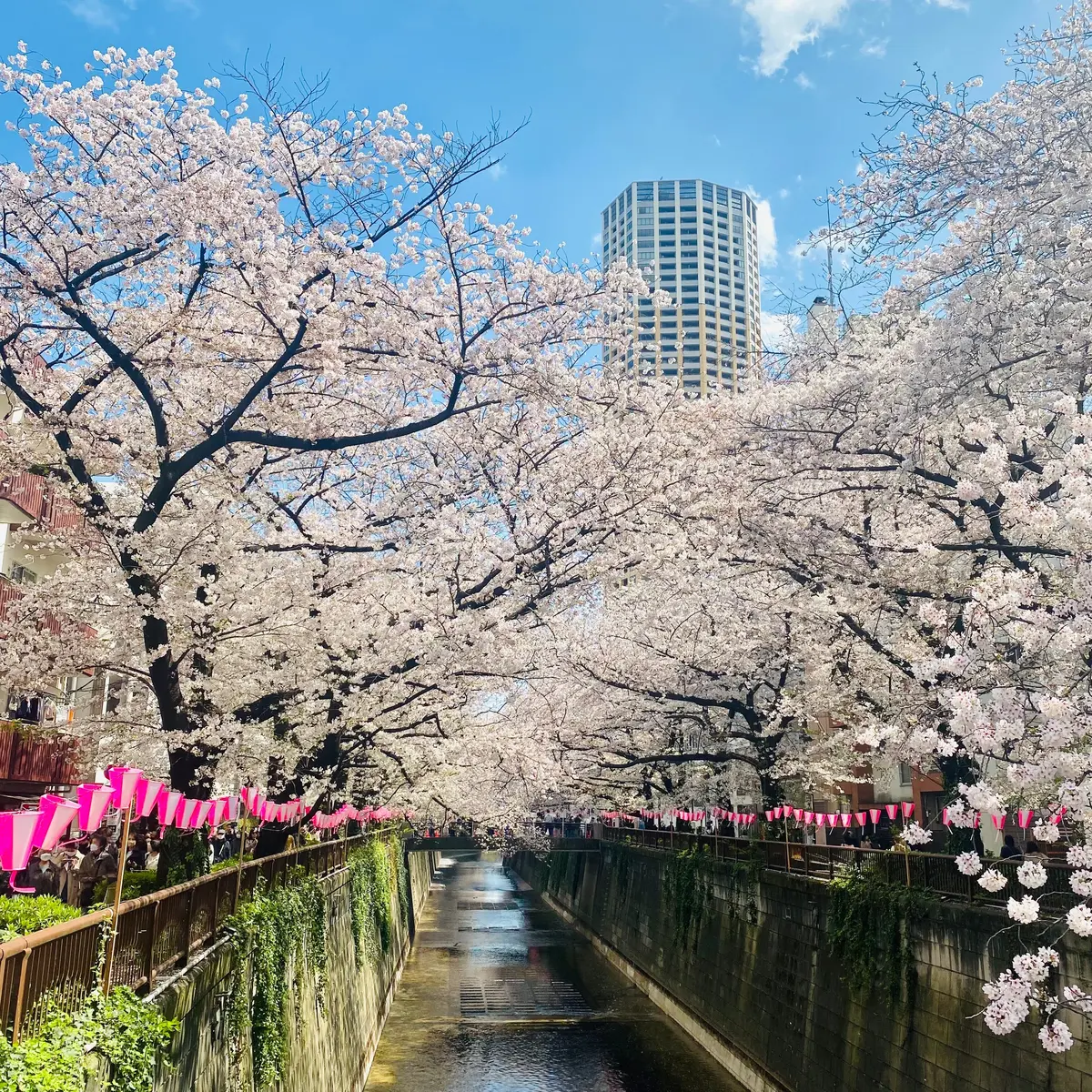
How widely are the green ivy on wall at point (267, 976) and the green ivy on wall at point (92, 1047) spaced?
3588 mm

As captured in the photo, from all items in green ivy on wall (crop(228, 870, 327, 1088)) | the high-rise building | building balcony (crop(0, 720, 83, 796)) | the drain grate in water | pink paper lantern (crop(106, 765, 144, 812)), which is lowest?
the drain grate in water

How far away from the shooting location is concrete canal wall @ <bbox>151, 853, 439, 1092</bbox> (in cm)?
788

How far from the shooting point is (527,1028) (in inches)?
1079

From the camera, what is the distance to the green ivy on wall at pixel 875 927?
14.3 meters

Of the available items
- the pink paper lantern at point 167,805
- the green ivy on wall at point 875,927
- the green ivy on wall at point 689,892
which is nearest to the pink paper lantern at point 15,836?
the pink paper lantern at point 167,805

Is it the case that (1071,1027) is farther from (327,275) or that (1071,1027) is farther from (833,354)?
(327,275)

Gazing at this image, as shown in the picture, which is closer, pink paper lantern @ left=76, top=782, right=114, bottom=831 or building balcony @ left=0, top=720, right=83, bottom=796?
pink paper lantern @ left=76, top=782, right=114, bottom=831

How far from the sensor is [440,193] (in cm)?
1137

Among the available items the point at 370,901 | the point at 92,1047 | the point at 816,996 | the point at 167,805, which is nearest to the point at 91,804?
the point at 92,1047

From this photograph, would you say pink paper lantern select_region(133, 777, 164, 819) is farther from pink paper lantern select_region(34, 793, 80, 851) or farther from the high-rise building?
the high-rise building

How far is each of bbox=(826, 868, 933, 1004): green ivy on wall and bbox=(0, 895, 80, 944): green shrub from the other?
11.4 m

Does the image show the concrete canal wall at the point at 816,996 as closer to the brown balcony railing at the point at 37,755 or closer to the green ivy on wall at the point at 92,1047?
the green ivy on wall at the point at 92,1047

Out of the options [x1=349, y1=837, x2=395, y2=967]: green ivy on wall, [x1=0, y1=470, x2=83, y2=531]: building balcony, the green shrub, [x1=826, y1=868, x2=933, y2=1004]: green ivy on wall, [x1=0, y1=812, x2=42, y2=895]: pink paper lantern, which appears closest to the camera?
[x1=0, y1=812, x2=42, y2=895]: pink paper lantern

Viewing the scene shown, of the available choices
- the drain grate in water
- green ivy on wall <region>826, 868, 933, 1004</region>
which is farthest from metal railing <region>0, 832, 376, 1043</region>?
the drain grate in water
